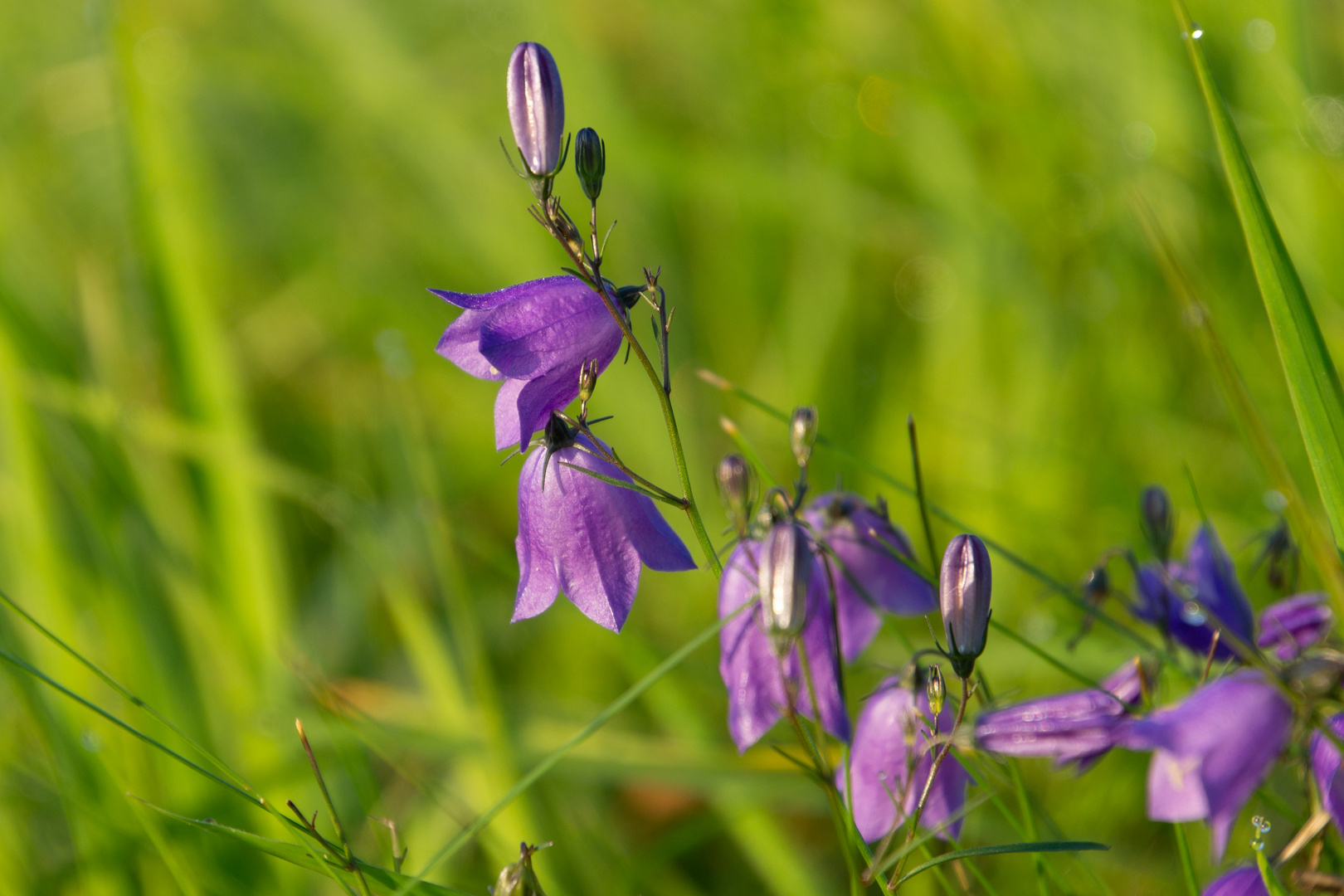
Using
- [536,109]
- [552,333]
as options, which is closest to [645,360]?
[552,333]

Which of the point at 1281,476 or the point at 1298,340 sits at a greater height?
the point at 1298,340

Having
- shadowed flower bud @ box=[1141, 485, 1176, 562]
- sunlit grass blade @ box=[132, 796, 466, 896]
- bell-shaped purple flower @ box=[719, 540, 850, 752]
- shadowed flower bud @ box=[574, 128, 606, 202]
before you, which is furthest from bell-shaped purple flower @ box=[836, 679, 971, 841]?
shadowed flower bud @ box=[574, 128, 606, 202]

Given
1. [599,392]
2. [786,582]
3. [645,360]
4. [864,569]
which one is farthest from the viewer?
[599,392]

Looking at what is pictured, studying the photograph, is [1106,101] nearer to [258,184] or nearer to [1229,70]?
[1229,70]

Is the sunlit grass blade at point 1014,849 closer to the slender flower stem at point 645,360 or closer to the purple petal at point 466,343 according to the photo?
the slender flower stem at point 645,360

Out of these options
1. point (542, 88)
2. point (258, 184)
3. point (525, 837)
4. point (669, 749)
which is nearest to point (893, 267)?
point (669, 749)

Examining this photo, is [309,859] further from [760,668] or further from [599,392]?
[599,392]

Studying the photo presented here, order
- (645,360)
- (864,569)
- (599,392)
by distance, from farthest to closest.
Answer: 1. (599,392)
2. (864,569)
3. (645,360)
